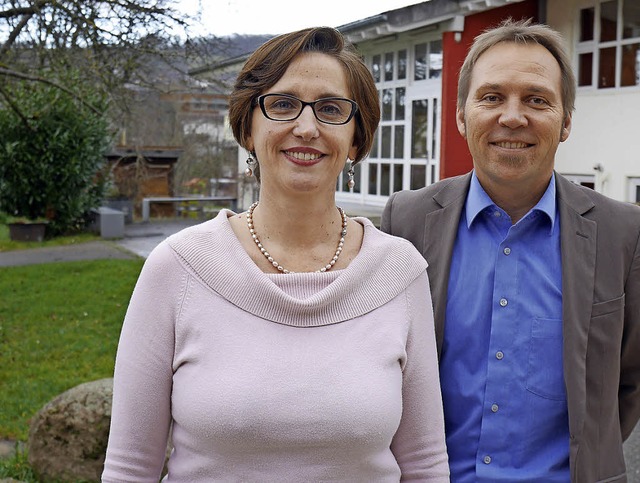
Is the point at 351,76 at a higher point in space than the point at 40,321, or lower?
higher

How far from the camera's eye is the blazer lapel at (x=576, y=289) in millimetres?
2330

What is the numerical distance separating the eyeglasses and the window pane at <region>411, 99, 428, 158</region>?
12584 millimetres

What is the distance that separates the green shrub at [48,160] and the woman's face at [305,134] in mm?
16370

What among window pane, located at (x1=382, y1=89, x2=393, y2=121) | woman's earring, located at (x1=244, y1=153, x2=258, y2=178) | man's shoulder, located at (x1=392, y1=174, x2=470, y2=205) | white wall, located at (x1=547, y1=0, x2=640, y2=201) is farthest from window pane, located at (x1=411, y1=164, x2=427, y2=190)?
woman's earring, located at (x1=244, y1=153, x2=258, y2=178)

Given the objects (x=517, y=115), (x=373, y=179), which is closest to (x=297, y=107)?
(x=517, y=115)

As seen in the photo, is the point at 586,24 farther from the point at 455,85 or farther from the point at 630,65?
the point at 455,85

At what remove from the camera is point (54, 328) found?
10.0m

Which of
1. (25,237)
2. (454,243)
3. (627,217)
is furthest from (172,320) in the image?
(25,237)

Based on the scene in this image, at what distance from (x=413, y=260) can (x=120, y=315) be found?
9024 mm

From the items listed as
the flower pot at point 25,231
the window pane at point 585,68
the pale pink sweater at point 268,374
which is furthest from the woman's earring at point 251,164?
the flower pot at point 25,231

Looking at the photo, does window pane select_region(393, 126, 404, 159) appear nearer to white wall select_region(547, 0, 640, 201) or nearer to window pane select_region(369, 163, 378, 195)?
window pane select_region(369, 163, 378, 195)

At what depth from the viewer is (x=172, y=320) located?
206 cm

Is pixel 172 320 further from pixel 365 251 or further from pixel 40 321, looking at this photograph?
pixel 40 321

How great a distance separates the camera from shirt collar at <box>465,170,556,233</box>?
2496 mm
